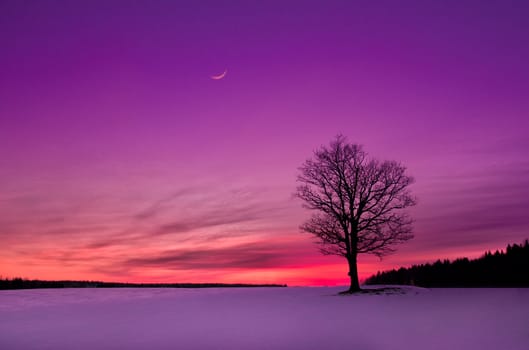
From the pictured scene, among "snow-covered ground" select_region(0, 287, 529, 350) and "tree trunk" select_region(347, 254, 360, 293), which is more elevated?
"tree trunk" select_region(347, 254, 360, 293)

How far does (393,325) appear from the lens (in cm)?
1762

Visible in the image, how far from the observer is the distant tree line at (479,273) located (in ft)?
158

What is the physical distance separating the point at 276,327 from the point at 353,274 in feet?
74.0

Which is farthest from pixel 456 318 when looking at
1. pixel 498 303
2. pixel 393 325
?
pixel 498 303

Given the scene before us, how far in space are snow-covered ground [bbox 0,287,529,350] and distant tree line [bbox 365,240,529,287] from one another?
24.7 m

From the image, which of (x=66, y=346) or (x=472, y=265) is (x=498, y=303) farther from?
(x=472, y=265)

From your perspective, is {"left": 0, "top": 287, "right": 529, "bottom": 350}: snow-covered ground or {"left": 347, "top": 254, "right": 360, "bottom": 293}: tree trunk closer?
{"left": 0, "top": 287, "right": 529, "bottom": 350}: snow-covered ground

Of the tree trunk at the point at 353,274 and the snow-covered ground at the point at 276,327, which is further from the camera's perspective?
the tree trunk at the point at 353,274

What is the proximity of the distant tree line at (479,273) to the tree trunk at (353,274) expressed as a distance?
15373mm

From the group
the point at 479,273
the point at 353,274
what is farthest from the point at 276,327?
the point at 479,273

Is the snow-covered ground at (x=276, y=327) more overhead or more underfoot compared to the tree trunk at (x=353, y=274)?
more underfoot

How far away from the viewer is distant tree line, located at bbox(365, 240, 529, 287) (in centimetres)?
4803

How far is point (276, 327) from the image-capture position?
17.9 metres

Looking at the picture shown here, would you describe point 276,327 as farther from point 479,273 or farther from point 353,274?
point 479,273
